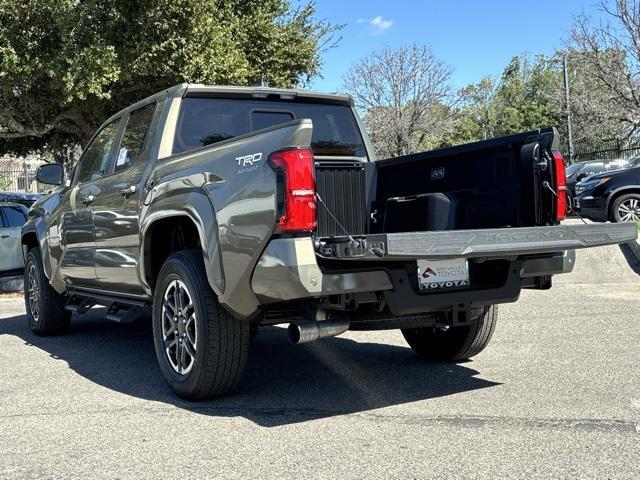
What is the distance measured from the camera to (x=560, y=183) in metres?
4.51

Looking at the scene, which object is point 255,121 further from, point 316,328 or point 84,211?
point 316,328

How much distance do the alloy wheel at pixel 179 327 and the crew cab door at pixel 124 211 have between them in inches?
22.2

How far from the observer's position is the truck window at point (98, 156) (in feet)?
20.6

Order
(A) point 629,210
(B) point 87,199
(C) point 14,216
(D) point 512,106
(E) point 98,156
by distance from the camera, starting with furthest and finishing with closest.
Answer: (D) point 512,106 → (A) point 629,210 → (C) point 14,216 → (E) point 98,156 → (B) point 87,199

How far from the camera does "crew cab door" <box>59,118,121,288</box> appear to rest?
20.1ft

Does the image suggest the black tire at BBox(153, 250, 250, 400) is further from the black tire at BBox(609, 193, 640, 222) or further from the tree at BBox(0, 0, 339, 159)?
the black tire at BBox(609, 193, 640, 222)

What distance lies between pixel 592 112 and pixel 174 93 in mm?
21415

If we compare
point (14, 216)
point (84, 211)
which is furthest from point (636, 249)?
point (14, 216)

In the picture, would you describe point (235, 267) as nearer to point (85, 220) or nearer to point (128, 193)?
point (128, 193)

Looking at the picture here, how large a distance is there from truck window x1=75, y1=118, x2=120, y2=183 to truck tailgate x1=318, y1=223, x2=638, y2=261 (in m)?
3.15

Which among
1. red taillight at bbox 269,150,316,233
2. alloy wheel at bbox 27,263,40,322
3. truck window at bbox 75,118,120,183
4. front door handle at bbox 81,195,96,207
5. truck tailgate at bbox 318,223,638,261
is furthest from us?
alloy wheel at bbox 27,263,40,322

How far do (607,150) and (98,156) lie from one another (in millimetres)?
25238

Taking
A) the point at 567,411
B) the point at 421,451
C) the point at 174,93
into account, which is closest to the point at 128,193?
the point at 174,93

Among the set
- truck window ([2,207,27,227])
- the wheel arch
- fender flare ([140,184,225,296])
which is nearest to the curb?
the wheel arch
